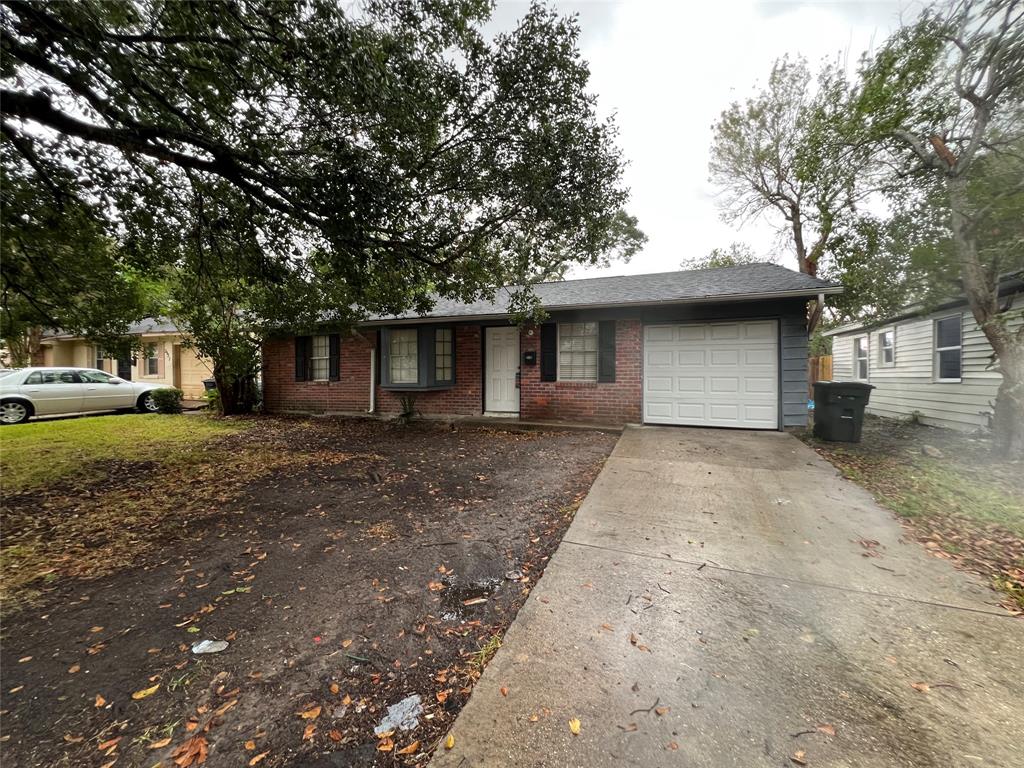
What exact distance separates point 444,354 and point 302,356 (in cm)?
455

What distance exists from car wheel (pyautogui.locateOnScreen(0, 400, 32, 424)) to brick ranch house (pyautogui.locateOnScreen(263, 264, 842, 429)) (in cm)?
596

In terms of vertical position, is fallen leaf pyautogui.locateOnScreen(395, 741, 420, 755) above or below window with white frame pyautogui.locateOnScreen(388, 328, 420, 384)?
below

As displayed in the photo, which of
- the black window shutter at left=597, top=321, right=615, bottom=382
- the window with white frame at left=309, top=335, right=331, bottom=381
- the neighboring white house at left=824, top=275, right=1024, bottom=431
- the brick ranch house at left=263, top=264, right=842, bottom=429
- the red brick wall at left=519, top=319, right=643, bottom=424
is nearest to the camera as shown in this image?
the brick ranch house at left=263, top=264, right=842, bottom=429

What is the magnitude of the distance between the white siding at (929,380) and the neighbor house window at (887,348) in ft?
0.47

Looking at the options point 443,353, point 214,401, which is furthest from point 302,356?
point 443,353

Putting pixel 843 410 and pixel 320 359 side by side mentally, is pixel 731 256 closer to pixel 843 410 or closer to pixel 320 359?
pixel 843 410

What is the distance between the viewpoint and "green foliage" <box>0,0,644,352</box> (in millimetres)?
3678

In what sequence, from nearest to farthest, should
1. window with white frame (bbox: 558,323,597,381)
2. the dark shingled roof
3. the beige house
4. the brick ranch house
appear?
the dark shingled roof, the brick ranch house, window with white frame (bbox: 558,323,597,381), the beige house

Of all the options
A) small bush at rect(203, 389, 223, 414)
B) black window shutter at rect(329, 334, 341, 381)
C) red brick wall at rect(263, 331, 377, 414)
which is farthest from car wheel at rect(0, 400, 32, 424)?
black window shutter at rect(329, 334, 341, 381)

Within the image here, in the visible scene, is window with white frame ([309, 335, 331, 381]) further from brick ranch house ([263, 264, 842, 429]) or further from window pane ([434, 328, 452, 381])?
window pane ([434, 328, 452, 381])

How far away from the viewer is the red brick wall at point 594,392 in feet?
27.8

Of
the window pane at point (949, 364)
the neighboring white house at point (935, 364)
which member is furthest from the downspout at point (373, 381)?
the window pane at point (949, 364)

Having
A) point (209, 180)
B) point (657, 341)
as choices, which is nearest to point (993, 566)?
point (657, 341)

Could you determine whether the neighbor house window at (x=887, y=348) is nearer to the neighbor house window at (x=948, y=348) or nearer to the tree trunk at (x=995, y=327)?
the neighbor house window at (x=948, y=348)
